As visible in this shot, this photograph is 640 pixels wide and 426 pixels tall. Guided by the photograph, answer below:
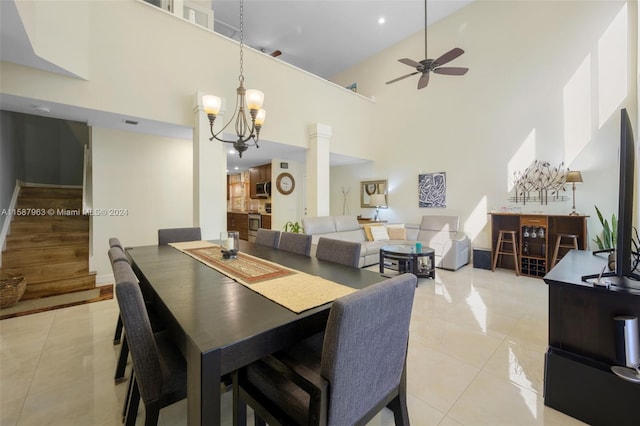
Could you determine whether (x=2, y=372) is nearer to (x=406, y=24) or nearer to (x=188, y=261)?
(x=188, y=261)

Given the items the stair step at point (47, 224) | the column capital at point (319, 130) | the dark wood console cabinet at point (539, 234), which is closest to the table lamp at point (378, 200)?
the column capital at point (319, 130)

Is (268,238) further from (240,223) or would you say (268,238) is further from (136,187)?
(240,223)

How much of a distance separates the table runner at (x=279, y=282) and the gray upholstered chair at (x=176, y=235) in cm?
100

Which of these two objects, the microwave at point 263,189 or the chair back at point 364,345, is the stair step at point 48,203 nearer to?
the microwave at point 263,189

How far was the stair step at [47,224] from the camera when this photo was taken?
4.13m

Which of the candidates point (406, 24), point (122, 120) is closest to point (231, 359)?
point (122, 120)

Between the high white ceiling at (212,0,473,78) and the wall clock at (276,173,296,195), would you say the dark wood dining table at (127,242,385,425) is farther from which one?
the high white ceiling at (212,0,473,78)

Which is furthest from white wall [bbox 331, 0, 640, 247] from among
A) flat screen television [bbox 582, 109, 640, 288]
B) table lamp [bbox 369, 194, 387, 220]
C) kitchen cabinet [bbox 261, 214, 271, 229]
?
flat screen television [bbox 582, 109, 640, 288]

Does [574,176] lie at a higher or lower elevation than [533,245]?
higher

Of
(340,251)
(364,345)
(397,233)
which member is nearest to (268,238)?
(340,251)

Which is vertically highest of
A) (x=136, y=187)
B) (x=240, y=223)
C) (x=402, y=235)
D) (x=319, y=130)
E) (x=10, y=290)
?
(x=319, y=130)

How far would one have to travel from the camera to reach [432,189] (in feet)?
19.5

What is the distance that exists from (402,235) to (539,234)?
2.26 metres

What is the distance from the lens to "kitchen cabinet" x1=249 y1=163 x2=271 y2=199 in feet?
24.4
